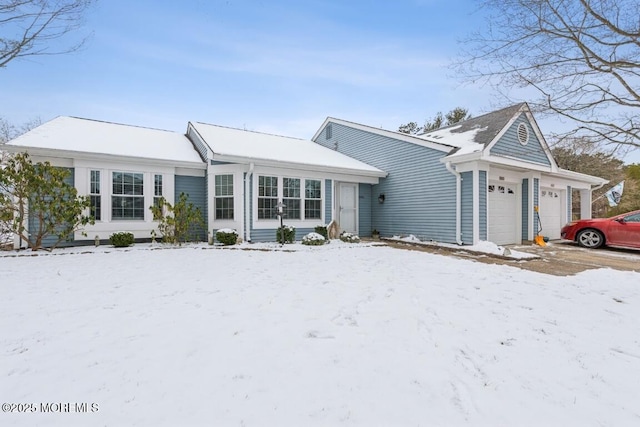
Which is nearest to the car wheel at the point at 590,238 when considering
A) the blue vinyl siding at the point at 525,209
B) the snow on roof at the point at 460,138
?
the blue vinyl siding at the point at 525,209

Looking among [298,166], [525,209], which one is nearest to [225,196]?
[298,166]

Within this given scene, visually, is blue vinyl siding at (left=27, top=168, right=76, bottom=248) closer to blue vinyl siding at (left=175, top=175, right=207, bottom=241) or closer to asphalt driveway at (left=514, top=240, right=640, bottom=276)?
blue vinyl siding at (left=175, top=175, right=207, bottom=241)

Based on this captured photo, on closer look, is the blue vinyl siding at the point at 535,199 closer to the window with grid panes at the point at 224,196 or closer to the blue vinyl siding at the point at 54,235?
the window with grid panes at the point at 224,196

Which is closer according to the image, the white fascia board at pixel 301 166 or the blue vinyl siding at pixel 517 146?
the white fascia board at pixel 301 166

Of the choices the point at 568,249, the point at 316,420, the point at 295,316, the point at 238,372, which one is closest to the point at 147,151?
the point at 295,316

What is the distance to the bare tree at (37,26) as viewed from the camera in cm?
806

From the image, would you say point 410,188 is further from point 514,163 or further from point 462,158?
point 514,163

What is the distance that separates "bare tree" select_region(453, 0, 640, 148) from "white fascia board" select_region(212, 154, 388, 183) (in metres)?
5.45

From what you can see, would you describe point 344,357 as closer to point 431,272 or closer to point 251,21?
point 431,272

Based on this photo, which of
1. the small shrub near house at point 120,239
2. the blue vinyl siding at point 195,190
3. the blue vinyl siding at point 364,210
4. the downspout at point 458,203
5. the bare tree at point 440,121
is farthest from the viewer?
the bare tree at point 440,121

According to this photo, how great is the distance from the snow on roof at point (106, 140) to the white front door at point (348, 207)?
17.8 ft

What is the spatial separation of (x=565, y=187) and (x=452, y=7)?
373 inches

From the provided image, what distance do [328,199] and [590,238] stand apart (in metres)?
8.51

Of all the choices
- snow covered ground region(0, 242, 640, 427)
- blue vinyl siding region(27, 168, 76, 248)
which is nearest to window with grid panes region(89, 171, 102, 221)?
blue vinyl siding region(27, 168, 76, 248)
